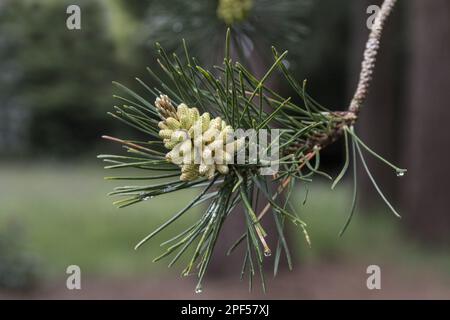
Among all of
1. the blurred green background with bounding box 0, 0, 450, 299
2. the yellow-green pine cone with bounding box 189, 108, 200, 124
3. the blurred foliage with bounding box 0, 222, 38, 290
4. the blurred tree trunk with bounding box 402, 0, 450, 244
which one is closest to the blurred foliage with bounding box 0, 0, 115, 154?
the blurred green background with bounding box 0, 0, 450, 299

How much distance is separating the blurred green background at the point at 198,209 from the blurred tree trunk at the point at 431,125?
12 millimetres

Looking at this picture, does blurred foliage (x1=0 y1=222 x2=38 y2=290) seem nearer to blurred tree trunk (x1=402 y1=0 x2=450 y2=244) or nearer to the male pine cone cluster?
blurred tree trunk (x1=402 y1=0 x2=450 y2=244)

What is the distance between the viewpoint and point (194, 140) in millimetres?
841

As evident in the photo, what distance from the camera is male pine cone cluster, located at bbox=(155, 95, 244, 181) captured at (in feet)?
2.77

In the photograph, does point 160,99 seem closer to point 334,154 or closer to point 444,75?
point 444,75

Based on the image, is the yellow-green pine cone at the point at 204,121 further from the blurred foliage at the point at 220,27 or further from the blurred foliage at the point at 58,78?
the blurred foliage at the point at 58,78

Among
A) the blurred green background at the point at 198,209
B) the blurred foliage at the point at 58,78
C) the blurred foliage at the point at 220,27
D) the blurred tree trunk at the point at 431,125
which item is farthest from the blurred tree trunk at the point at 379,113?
the blurred foliage at the point at 220,27

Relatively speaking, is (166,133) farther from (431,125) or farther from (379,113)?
(379,113)

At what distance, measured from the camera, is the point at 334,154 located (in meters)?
13.1

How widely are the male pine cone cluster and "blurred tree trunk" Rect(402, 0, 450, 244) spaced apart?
5562 millimetres

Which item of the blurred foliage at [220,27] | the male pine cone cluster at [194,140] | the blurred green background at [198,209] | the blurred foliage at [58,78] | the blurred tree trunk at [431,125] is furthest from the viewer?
the blurred foliage at [58,78]

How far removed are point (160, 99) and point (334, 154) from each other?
12.4 m

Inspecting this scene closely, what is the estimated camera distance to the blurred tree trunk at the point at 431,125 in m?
6.07

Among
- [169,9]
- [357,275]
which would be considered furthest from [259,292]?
[169,9]
